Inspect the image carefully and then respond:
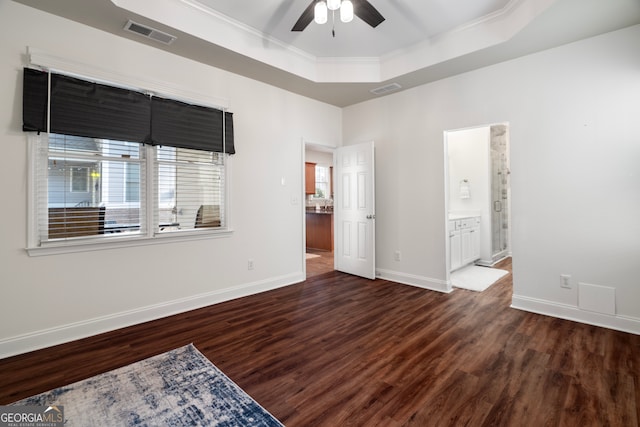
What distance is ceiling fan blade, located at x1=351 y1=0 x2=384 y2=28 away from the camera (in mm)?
2306

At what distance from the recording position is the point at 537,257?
336cm

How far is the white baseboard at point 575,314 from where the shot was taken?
9.25 feet

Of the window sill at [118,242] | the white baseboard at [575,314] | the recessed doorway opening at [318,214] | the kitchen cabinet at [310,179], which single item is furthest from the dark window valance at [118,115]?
the kitchen cabinet at [310,179]

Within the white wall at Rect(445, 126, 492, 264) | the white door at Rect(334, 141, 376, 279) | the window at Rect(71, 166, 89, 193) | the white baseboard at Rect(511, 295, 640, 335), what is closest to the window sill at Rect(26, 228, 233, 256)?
the window at Rect(71, 166, 89, 193)

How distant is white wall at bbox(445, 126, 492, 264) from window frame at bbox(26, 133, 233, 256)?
4.19 m

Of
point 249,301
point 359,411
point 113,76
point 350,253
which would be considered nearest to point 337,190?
point 350,253

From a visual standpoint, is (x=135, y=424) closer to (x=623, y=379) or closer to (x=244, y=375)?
(x=244, y=375)

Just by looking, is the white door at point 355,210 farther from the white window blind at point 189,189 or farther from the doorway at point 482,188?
the white window blind at point 189,189

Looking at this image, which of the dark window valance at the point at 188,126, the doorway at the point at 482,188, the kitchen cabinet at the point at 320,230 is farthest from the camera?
the kitchen cabinet at the point at 320,230

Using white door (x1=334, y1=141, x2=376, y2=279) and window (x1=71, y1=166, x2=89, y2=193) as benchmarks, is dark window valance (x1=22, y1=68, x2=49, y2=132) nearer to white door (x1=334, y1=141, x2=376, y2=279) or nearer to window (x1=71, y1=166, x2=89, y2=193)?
window (x1=71, y1=166, x2=89, y2=193)

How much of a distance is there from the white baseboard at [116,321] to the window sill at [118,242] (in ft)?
2.19

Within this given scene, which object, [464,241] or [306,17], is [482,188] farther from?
[306,17]

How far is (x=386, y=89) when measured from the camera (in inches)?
172

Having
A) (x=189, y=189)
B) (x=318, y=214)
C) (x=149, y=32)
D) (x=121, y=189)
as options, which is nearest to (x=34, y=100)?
(x=121, y=189)
